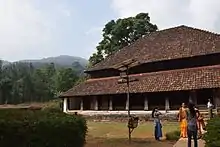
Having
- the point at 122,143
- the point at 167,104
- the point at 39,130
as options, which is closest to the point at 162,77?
the point at 167,104

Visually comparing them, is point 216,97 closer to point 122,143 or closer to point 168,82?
point 168,82

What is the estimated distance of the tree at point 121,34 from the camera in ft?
166

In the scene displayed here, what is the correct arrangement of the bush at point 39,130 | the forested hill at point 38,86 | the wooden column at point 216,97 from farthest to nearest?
the forested hill at point 38,86 < the wooden column at point 216,97 < the bush at point 39,130

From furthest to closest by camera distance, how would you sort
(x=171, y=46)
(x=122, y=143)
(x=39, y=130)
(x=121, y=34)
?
(x=121, y=34) < (x=171, y=46) < (x=122, y=143) < (x=39, y=130)

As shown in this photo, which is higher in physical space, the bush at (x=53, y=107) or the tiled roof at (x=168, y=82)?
the tiled roof at (x=168, y=82)

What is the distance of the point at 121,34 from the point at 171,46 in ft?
53.9

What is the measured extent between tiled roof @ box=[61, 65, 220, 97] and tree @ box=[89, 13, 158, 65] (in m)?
15.0

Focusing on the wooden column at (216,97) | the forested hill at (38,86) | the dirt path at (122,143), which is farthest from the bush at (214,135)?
the forested hill at (38,86)

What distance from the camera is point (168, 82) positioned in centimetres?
3048

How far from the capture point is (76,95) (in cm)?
3594

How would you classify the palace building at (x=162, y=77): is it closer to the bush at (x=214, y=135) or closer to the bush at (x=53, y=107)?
the bush at (x=53, y=107)

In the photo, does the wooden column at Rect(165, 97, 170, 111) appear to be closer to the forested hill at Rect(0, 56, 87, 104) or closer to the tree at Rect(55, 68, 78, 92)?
the forested hill at Rect(0, 56, 87, 104)

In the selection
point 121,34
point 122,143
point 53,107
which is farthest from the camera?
point 121,34

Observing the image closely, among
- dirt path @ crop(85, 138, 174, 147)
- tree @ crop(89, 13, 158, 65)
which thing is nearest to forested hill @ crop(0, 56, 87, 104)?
tree @ crop(89, 13, 158, 65)
